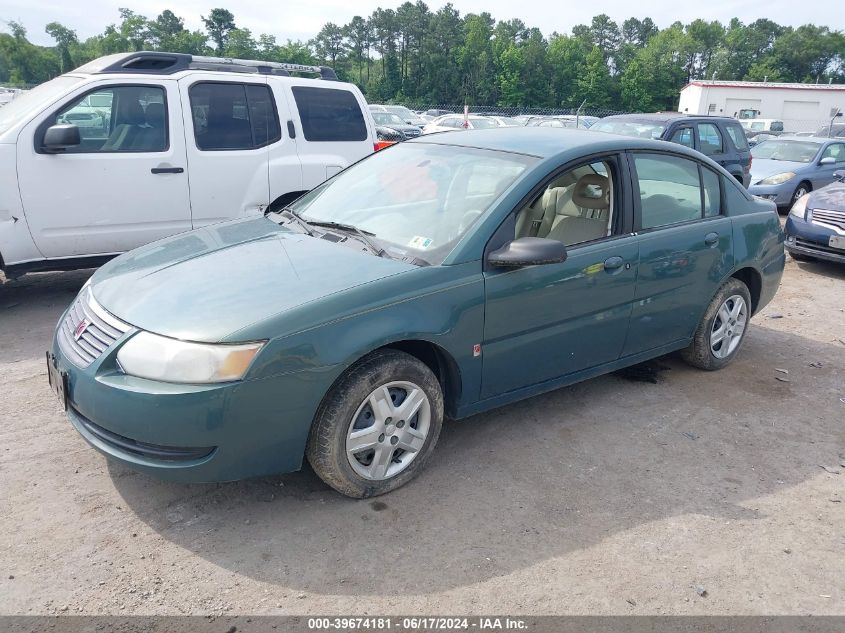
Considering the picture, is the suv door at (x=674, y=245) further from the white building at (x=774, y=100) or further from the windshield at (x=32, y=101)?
the white building at (x=774, y=100)

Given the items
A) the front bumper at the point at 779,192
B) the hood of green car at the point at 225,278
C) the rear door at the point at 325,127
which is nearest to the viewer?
the hood of green car at the point at 225,278

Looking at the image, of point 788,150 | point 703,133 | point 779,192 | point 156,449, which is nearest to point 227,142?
point 156,449

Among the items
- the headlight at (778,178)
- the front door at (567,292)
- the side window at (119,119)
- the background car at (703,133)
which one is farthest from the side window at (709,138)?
the side window at (119,119)

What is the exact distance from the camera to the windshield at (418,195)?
3521mm

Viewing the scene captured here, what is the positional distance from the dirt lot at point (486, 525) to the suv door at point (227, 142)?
2.50 metres

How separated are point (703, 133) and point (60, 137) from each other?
9796 mm

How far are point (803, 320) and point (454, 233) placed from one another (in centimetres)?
458

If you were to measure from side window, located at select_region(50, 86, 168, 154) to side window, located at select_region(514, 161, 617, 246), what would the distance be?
142 inches

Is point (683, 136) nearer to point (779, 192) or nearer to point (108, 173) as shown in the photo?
point (779, 192)

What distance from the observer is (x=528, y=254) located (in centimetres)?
333

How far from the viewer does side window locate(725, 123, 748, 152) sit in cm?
1181

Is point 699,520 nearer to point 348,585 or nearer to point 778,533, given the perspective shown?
point 778,533

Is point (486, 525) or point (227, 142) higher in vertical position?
point (227, 142)

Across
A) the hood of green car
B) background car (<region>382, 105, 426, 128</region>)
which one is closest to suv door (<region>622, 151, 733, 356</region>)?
the hood of green car
